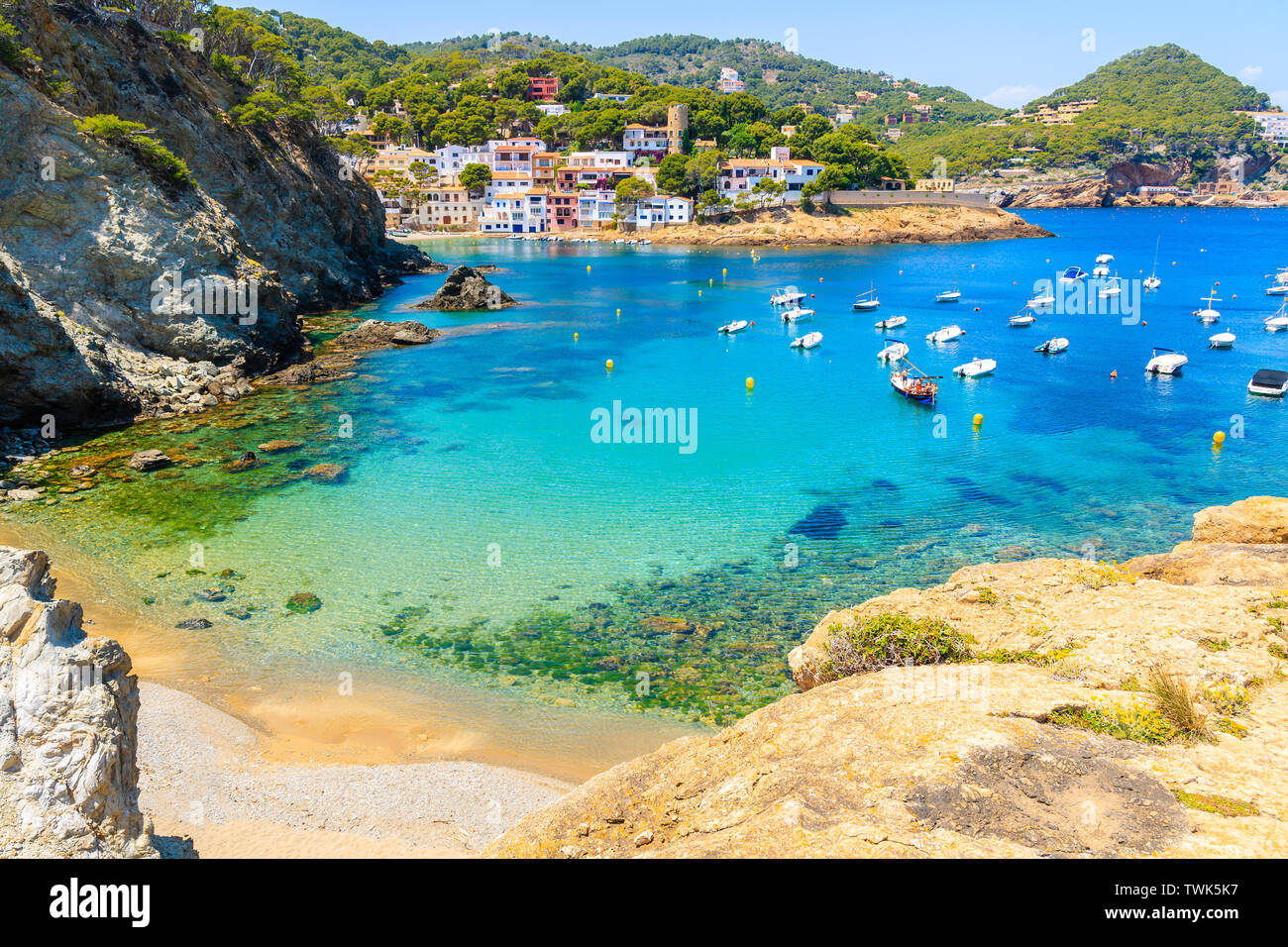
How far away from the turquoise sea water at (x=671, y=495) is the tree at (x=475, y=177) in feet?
279

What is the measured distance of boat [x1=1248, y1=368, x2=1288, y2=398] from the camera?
144 ft

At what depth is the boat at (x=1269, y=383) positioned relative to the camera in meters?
43.9

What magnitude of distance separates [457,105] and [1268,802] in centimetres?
18467

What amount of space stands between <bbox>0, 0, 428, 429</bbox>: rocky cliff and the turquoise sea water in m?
6.05

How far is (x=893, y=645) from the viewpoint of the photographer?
1288 cm

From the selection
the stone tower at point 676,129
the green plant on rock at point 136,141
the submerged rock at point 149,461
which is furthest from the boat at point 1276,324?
the stone tower at point 676,129

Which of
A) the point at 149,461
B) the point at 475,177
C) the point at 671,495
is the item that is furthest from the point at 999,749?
the point at 475,177

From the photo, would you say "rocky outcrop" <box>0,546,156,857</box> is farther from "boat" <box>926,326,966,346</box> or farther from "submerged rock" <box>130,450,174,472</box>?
"boat" <box>926,326,966,346</box>

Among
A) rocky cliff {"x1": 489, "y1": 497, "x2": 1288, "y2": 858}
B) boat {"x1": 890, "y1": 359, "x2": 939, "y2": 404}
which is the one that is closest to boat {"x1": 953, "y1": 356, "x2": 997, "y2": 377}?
boat {"x1": 890, "y1": 359, "x2": 939, "y2": 404}

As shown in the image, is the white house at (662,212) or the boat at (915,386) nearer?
the boat at (915,386)

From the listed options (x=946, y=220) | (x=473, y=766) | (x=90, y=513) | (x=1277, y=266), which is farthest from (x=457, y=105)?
(x=473, y=766)

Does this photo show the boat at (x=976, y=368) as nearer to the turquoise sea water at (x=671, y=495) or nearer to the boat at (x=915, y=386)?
the turquoise sea water at (x=671, y=495)
